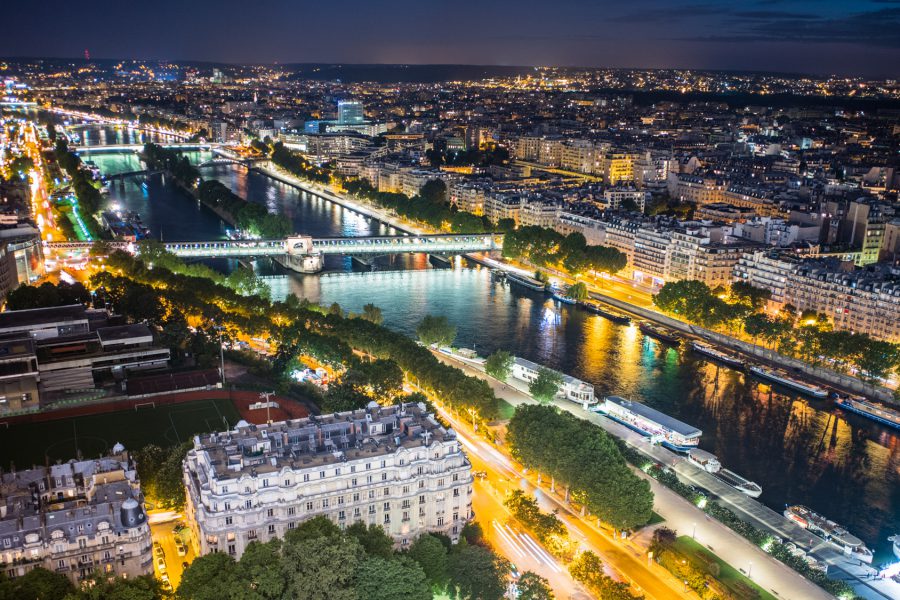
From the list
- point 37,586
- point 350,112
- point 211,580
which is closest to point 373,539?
point 211,580

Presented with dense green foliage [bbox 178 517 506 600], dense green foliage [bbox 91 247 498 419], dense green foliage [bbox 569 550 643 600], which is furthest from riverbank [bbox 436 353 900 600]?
dense green foliage [bbox 178 517 506 600]

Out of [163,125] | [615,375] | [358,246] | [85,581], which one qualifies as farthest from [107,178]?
[85,581]

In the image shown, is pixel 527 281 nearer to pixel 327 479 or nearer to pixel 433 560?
pixel 327 479

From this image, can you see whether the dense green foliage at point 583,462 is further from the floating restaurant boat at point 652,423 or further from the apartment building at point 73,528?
the apartment building at point 73,528

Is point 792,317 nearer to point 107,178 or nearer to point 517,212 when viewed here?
point 517,212

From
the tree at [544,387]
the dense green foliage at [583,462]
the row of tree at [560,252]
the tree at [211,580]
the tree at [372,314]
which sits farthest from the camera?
the row of tree at [560,252]

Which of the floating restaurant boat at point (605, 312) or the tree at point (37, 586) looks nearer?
the tree at point (37, 586)

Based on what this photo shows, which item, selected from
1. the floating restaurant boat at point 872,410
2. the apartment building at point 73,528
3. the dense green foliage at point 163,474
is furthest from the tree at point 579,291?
the apartment building at point 73,528
